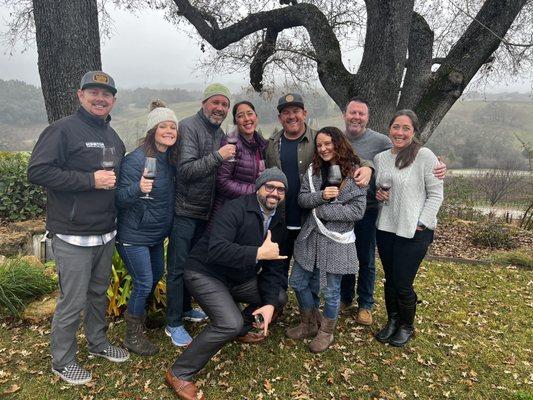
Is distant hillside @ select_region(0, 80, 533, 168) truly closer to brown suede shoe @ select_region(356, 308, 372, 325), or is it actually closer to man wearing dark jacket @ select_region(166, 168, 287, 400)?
brown suede shoe @ select_region(356, 308, 372, 325)

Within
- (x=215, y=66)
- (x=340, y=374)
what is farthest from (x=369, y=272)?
(x=215, y=66)

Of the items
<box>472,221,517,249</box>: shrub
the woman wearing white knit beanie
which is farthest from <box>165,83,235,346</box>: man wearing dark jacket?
<box>472,221,517,249</box>: shrub

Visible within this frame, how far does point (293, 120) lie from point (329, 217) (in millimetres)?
1096

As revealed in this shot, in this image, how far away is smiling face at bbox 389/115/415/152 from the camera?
12.4ft

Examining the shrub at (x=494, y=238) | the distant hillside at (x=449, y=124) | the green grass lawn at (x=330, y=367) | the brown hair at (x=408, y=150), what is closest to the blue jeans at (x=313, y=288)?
the green grass lawn at (x=330, y=367)

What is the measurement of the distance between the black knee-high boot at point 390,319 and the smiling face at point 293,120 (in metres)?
2.09

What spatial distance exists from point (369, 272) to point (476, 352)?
150cm

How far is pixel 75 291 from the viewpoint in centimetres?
334

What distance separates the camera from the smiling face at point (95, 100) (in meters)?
3.26

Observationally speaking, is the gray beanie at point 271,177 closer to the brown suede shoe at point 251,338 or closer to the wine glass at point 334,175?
the wine glass at point 334,175

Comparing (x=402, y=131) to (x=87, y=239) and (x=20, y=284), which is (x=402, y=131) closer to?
(x=87, y=239)

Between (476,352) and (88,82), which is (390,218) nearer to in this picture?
(476,352)

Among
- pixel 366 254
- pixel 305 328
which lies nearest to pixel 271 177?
pixel 366 254

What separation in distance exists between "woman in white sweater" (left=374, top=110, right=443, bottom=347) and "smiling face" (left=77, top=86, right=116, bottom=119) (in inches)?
110
